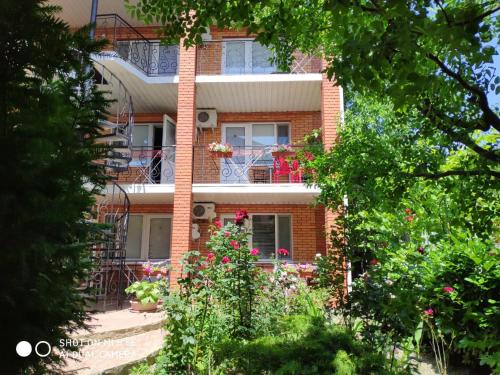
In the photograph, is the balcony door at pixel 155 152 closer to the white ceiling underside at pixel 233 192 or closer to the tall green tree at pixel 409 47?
the white ceiling underside at pixel 233 192

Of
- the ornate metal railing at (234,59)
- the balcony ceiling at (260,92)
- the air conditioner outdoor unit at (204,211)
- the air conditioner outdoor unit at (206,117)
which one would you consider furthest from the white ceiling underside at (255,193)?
the ornate metal railing at (234,59)

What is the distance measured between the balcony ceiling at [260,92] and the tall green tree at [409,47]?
7300 mm

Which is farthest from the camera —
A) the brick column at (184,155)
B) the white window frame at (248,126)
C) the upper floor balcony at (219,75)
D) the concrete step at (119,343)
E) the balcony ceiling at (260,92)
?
the white window frame at (248,126)

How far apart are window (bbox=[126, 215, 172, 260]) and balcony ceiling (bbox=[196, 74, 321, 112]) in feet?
13.9

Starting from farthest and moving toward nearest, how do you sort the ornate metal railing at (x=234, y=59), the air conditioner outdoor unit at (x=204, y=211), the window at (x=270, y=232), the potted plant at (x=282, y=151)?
the ornate metal railing at (x=234, y=59) → the window at (x=270, y=232) → the air conditioner outdoor unit at (x=204, y=211) → the potted plant at (x=282, y=151)

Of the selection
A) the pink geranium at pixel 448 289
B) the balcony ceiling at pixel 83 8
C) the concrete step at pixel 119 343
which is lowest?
the concrete step at pixel 119 343

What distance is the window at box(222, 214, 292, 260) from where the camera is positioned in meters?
12.2

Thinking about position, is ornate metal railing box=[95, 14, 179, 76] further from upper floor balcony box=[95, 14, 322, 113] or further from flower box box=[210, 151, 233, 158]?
flower box box=[210, 151, 233, 158]

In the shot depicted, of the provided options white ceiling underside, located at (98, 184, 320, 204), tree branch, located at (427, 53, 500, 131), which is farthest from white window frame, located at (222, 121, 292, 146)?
tree branch, located at (427, 53, 500, 131)

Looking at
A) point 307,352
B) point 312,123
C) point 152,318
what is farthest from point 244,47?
point 307,352

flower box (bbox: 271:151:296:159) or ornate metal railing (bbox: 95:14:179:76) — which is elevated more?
ornate metal railing (bbox: 95:14:179:76)

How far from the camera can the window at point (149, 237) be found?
12.6 m

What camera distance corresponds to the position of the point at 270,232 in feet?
40.4

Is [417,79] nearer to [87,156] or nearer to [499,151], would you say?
[499,151]
